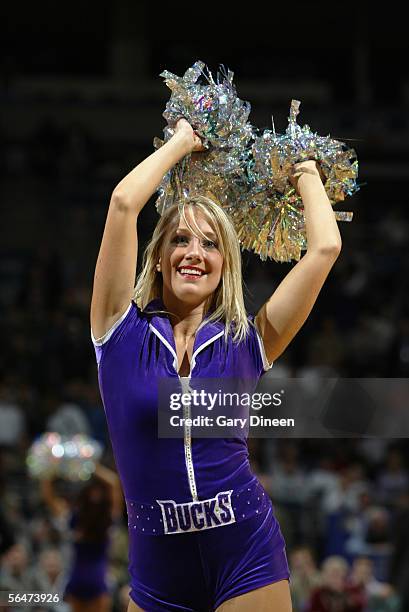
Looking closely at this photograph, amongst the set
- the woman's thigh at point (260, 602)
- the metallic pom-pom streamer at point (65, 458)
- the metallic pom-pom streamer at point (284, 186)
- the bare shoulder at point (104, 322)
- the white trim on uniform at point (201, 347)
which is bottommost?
the metallic pom-pom streamer at point (65, 458)

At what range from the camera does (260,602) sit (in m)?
2.44

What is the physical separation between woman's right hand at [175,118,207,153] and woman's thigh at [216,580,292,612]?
1078 millimetres

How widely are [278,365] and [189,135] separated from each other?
223 inches

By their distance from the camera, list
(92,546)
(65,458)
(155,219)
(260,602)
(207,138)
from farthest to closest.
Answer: (65,458) < (92,546) < (155,219) < (207,138) < (260,602)

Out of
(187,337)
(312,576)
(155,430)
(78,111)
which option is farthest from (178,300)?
(78,111)

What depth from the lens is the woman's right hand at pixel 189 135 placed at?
2.72 metres

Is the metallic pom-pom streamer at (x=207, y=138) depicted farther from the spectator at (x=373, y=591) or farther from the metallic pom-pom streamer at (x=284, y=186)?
the spectator at (x=373, y=591)

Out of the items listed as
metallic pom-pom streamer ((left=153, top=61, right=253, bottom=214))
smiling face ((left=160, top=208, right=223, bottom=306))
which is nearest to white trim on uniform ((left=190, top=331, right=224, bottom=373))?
smiling face ((left=160, top=208, right=223, bottom=306))

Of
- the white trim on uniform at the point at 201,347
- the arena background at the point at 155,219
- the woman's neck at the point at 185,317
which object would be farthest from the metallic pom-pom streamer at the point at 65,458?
the white trim on uniform at the point at 201,347

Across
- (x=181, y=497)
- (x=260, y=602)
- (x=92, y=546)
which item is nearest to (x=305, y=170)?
(x=181, y=497)

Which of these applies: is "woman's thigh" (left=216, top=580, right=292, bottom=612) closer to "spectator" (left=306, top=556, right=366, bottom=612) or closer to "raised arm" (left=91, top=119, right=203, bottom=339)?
"raised arm" (left=91, top=119, right=203, bottom=339)

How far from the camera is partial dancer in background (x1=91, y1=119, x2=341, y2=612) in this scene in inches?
97.4

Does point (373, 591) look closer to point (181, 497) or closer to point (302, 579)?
point (302, 579)

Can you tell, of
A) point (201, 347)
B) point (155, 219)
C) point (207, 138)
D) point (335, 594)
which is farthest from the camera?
point (335, 594)
